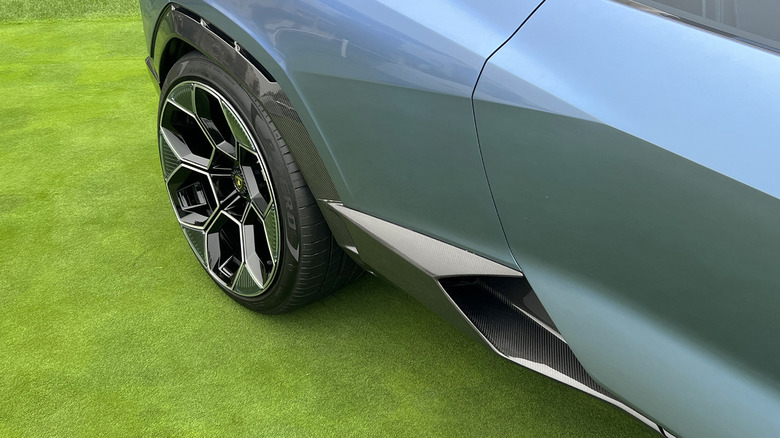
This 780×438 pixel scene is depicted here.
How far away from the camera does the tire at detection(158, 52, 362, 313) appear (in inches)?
59.7

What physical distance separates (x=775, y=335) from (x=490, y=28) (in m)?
0.56

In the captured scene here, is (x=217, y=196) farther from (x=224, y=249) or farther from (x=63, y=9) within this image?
(x=63, y=9)

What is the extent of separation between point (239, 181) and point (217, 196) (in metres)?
0.11

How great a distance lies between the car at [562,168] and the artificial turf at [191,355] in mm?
251

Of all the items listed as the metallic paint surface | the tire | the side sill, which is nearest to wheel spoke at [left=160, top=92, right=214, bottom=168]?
the tire

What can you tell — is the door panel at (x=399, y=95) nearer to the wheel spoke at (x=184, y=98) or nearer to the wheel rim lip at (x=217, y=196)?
the wheel rim lip at (x=217, y=196)

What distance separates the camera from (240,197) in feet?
5.85

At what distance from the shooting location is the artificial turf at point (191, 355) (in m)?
1.52

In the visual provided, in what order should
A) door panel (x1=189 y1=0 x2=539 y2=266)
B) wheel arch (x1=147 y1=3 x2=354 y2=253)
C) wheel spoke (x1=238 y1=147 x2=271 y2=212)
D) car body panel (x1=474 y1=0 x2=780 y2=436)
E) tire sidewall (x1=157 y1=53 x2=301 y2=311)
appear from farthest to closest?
wheel spoke (x1=238 y1=147 x2=271 y2=212), tire sidewall (x1=157 y1=53 x2=301 y2=311), wheel arch (x1=147 y1=3 x2=354 y2=253), door panel (x1=189 y1=0 x2=539 y2=266), car body panel (x1=474 y1=0 x2=780 y2=436)

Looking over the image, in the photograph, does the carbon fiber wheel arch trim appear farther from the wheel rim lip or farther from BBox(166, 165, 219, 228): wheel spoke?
BBox(166, 165, 219, 228): wheel spoke

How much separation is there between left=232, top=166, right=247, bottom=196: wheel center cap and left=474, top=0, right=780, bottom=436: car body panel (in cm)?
84

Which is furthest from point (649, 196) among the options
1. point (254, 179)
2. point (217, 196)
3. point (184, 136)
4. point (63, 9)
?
point (63, 9)

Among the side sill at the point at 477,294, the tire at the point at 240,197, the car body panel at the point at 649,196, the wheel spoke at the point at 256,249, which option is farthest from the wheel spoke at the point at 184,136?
the car body panel at the point at 649,196

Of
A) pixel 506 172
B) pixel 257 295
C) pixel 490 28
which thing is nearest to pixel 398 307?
pixel 257 295
